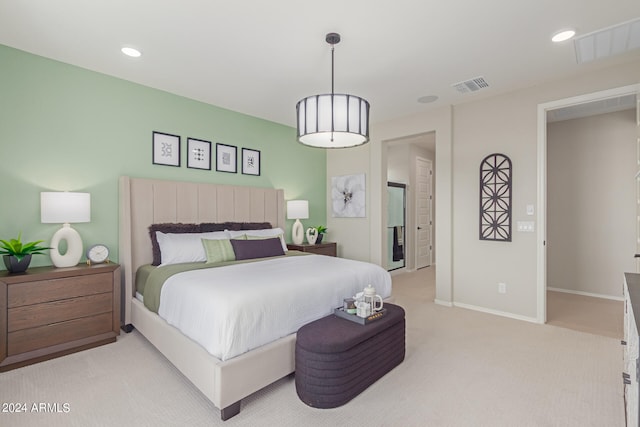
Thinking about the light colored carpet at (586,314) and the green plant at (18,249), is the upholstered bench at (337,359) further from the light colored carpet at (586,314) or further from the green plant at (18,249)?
the light colored carpet at (586,314)

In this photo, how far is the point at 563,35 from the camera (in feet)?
8.04

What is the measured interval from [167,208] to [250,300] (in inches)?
84.4

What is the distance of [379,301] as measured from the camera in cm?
246

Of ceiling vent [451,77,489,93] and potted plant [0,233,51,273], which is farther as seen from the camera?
ceiling vent [451,77,489,93]

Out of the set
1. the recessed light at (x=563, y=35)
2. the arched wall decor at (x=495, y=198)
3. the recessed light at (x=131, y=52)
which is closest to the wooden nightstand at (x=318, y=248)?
the arched wall decor at (x=495, y=198)

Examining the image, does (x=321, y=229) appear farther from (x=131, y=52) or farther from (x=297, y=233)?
(x=131, y=52)

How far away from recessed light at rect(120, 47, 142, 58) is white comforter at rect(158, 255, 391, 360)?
6.50 ft

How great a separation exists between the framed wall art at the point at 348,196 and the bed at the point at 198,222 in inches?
43.2

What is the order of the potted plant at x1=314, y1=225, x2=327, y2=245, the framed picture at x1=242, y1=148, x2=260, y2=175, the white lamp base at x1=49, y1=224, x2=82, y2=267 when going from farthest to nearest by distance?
the potted plant at x1=314, y1=225, x2=327, y2=245
the framed picture at x1=242, y1=148, x2=260, y2=175
the white lamp base at x1=49, y1=224, x2=82, y2=267

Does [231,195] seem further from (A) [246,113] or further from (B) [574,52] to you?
(B) [574,52]

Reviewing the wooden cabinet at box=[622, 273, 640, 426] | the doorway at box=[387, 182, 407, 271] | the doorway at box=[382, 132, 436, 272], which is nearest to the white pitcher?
the wooden cabinet at box=[622, 273, 640, 426]

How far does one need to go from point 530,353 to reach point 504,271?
117cm

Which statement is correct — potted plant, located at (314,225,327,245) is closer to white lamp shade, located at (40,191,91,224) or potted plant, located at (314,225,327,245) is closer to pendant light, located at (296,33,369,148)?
pendant light, located at (296,33,369,148)

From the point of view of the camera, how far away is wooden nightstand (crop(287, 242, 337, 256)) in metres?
4.56
